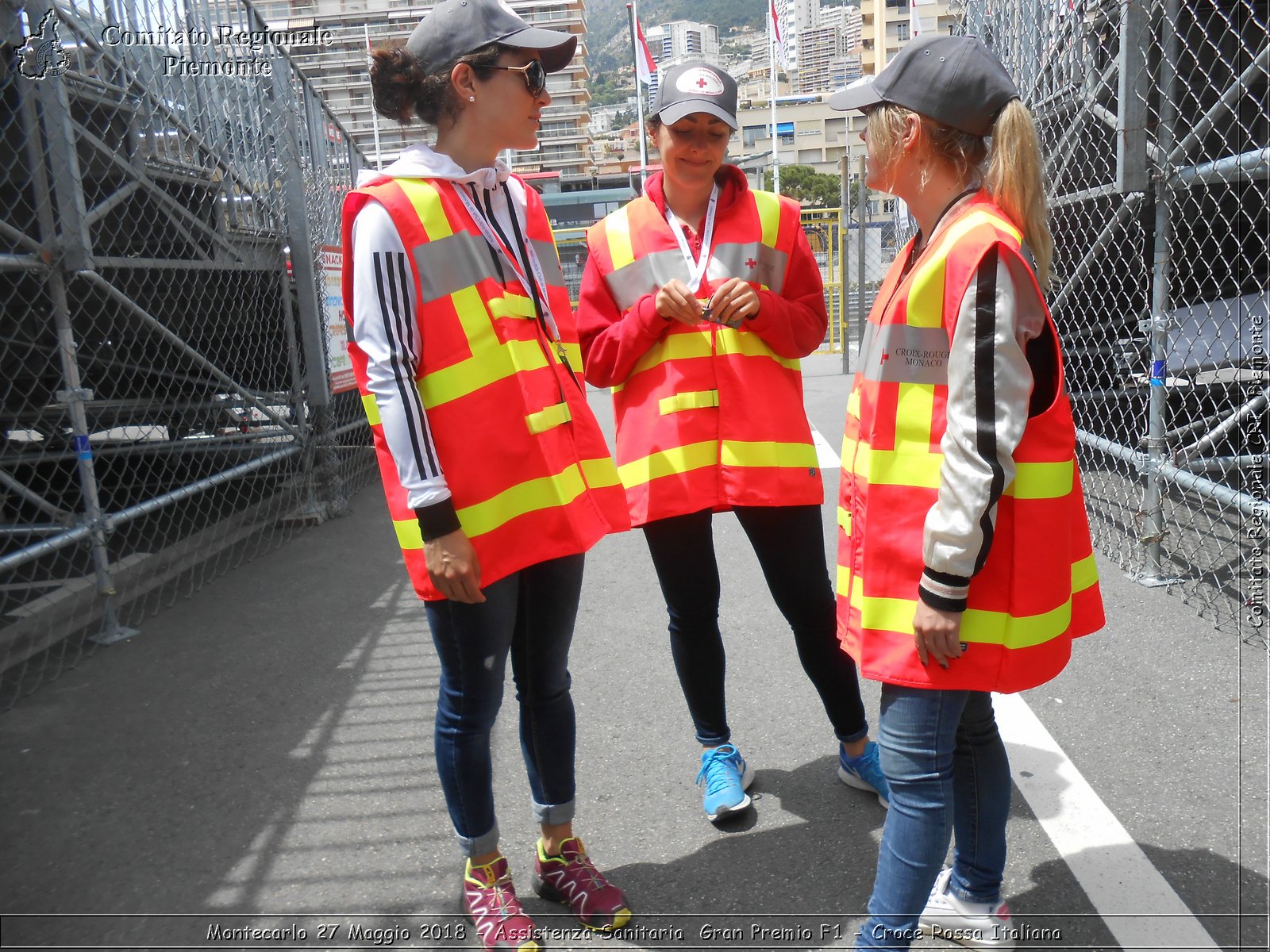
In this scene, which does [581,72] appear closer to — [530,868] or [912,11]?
[912,11]

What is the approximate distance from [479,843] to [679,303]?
4.66 ft

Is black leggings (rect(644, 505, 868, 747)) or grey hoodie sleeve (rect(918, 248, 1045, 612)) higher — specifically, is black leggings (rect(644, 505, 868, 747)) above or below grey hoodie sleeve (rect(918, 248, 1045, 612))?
below

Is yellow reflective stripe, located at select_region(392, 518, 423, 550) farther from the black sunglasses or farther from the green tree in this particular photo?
the green tree

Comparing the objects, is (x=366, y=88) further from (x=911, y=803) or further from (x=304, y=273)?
(x=911, y=803)

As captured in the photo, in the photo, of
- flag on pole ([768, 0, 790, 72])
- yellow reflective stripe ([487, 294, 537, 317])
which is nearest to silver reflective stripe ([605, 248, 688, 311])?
yellow reflective stripe ([487, 294, 537, 317])

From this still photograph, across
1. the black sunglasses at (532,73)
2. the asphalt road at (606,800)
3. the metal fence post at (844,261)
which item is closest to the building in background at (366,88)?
the metal fence post at (844,261)

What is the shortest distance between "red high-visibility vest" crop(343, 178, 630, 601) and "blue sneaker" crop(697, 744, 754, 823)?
97cm

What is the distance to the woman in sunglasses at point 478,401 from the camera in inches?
82.7

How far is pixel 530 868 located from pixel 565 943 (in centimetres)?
34

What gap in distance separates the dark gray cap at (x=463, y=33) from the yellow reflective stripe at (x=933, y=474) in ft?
3.74

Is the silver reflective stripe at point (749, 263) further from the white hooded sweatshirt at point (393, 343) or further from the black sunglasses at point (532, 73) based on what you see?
the white hooded sweatshirt at point (393, 343)

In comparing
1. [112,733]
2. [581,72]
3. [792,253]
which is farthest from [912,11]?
[581,72]

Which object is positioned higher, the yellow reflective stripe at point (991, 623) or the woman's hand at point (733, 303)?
the woman's hand at point (733, 303)

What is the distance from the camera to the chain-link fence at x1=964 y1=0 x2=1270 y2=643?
4.42 metres
